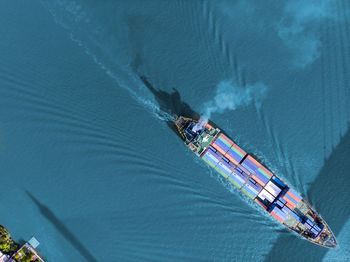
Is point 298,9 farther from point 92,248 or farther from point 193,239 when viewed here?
point 92,248

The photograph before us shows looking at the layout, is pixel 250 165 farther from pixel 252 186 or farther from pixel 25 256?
pixel 25 256

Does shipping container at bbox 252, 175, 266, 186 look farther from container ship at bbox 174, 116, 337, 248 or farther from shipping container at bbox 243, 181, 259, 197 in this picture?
shipping container at bbox 243, 181, 259, 197

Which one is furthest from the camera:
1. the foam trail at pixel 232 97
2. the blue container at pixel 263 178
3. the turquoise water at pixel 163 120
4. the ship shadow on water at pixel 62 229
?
the ship shadow on water at pixel 62 229

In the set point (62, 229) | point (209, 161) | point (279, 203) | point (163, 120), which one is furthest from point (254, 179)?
point (62, 229)

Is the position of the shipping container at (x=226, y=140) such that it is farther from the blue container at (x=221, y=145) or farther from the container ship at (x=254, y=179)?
the blue container at (x=221, y=145)

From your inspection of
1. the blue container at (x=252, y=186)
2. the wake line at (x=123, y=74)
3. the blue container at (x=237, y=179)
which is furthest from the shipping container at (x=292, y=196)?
the wake line at (x=123, y=74)
